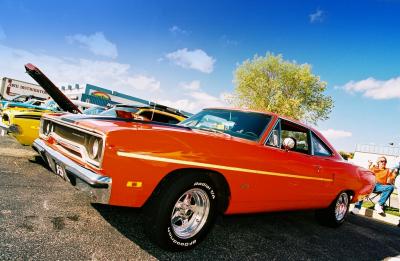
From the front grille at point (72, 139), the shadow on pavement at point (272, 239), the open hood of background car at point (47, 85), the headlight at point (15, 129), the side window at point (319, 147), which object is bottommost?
the shadow on pavement at point (272, 239)

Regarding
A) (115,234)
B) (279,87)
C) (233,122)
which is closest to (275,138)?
(233,122)

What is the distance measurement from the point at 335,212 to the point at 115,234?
3742 mm

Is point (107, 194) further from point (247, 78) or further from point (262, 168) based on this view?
point (247, 78)

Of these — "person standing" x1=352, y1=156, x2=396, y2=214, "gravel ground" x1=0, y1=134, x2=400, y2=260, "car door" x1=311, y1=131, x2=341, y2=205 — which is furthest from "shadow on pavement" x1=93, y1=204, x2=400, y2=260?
"person standing" x1=352, y1=156, x2=396, y2=214

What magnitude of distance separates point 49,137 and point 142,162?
177 cm

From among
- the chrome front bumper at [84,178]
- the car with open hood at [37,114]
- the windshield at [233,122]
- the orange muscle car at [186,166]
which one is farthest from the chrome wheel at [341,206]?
the chrome front bumper at [84,178]

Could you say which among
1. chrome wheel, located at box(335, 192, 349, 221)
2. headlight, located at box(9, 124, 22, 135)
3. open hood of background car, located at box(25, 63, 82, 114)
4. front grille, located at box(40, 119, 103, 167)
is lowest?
chrome wheel, located at box(335, 192, 349, 221)

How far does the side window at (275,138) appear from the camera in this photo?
3598mm

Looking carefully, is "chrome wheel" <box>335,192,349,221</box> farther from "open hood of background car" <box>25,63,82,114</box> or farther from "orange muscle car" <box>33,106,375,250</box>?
"open hood of background car" <box>25,63,82,114</box>

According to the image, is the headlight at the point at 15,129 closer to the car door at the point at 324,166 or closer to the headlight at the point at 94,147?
the headlight at the point at 94,147

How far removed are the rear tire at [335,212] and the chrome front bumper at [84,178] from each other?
3.97 meters

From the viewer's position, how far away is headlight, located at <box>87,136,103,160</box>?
97.7 inches

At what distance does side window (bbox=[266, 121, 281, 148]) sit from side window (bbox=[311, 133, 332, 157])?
39.6 inches

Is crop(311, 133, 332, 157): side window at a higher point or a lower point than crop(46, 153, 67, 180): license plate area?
higher
